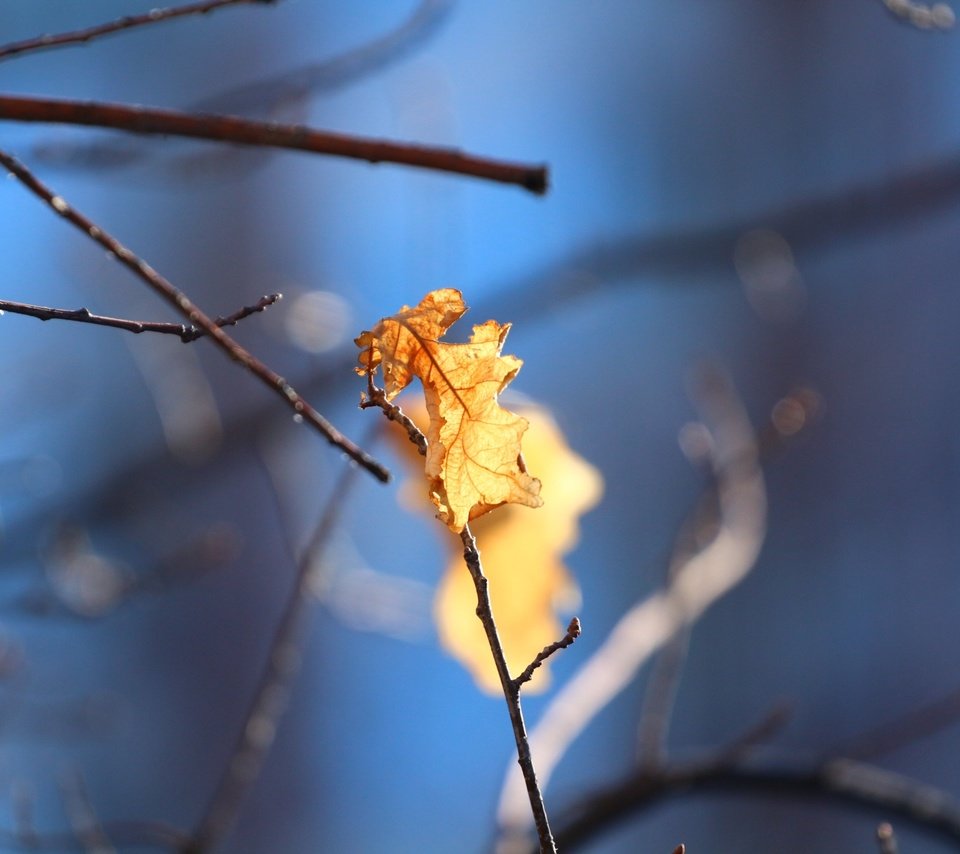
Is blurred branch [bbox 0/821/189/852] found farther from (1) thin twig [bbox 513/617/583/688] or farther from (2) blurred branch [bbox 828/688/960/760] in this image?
(2) blurred branch [bbox 828/688/960/760]

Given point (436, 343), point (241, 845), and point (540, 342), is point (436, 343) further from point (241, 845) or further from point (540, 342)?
point (540, 342)

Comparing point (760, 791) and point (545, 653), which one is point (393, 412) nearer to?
point (545, 653)

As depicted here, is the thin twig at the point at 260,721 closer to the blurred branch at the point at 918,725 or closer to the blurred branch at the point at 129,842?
the blurred branch at the point at 129,842

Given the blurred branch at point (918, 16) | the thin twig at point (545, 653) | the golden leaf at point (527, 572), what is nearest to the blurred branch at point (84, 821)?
the golden leaf at point (527, 572)

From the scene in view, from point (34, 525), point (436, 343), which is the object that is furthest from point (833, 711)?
point (436, 343)

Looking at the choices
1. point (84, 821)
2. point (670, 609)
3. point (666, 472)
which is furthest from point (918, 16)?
point (666, 472)
